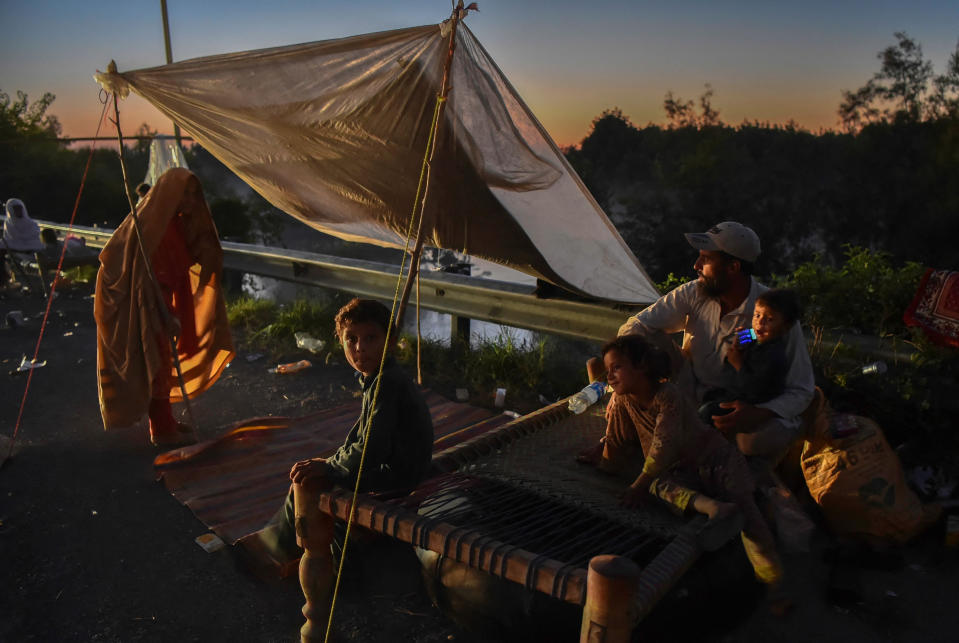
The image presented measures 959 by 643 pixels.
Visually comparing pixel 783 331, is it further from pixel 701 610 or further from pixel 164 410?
pixel 164 410

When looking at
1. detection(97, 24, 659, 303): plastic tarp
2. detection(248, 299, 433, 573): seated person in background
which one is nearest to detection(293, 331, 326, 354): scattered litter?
detection(97, 24, 659, 303): plastic tarp

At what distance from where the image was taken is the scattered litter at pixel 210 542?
3221 mm

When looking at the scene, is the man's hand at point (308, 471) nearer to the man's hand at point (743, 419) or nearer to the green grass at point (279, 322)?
the man's hand at point (743, 419)

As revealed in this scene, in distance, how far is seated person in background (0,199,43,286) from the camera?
371 inches

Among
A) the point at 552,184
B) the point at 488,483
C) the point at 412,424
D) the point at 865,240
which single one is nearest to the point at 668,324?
the point at 552,184

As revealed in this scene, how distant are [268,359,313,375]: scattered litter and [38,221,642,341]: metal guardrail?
3.38 feet

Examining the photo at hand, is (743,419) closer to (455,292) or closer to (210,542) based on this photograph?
(210,542)

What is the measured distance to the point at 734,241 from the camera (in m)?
3.21

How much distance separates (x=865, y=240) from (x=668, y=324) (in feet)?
38.4

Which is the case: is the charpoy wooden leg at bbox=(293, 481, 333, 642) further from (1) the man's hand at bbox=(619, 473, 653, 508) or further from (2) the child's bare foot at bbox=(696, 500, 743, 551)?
(2) the child's bare foot at bbox=(696, 500, 743, 551)

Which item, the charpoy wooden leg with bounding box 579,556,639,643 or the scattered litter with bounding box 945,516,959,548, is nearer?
the charpoy wooden leg with bounding box 579,556,639,643

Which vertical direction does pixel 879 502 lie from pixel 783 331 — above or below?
below

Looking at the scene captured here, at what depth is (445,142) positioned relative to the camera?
3.54 meters

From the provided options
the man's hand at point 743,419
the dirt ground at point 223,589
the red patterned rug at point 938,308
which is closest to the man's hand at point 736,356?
the man's hand at point 743,419
